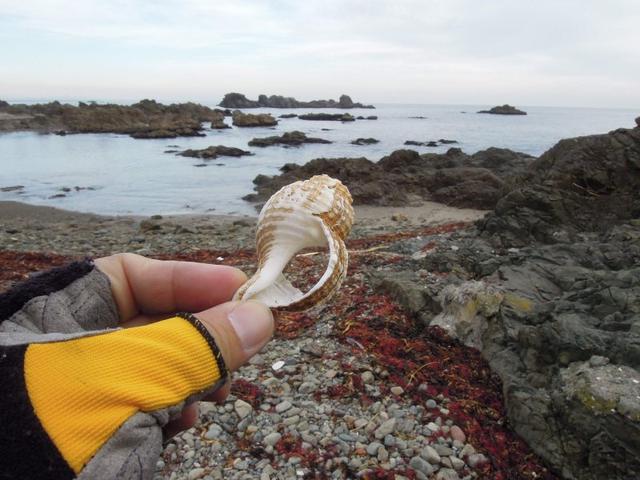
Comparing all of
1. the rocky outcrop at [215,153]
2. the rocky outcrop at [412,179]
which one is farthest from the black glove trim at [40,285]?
the rocky outcrop at [215,153]

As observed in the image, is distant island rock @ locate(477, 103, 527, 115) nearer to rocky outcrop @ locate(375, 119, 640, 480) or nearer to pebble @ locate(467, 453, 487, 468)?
rocky outcrop @ locate(375, 119, 640, 480)

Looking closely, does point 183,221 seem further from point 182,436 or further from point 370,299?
point 182,436

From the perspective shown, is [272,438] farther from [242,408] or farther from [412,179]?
[412,179]

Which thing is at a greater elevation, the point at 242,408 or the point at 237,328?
the point at 237,328

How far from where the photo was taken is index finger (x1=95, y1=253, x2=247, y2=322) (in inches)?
112

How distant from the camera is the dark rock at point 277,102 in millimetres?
125938

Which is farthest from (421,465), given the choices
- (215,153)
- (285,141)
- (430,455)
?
(285,141)

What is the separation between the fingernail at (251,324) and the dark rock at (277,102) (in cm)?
12997

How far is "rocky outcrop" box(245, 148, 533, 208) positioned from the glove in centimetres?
1718

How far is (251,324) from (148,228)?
44.5 feet

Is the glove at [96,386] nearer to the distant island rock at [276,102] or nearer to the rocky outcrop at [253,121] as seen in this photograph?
the rocky outcrop at [253,121]

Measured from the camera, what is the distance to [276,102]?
13462 centimetres

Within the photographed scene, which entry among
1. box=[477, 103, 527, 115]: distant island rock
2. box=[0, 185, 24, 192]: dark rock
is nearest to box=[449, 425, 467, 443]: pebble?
box=[0, 185, 24, 192]: dark rock

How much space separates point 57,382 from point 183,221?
612 inches
